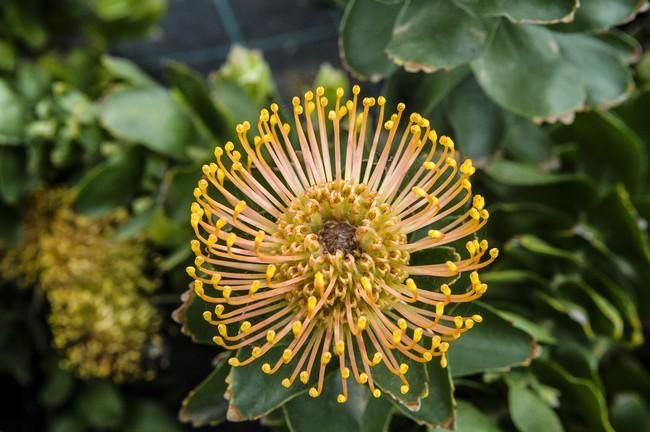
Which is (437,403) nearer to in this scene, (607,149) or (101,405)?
(607,149)

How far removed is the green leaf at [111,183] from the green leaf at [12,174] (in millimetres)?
92

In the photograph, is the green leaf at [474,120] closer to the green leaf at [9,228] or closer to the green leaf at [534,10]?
the green leaf at [534,10]

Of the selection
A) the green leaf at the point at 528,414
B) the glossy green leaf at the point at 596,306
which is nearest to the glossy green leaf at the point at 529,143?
the glossy green leaf at the point at 596,306

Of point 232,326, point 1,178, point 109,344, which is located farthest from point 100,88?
point 232,326

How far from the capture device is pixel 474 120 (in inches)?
27.5

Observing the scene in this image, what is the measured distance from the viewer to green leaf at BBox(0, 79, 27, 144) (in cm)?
83

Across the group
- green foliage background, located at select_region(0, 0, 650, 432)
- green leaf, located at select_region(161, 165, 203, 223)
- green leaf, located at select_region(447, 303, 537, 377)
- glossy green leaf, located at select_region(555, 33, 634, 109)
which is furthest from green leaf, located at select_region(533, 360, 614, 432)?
green leaf, located at select_region(161, 165, 203, 223)

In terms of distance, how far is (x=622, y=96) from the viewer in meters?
0.68

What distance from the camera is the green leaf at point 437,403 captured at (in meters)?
0.49

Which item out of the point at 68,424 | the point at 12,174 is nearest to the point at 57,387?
the point at 68,424

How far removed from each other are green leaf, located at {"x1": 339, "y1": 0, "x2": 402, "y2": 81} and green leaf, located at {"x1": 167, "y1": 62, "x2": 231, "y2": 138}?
0.59 ft

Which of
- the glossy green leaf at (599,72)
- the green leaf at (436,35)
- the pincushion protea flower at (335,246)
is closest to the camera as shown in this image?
the pincushion protea flower at (335,246)

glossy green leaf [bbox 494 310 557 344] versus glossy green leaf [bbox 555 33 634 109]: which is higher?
glossy green leaf [bbox 555 33 634 109]

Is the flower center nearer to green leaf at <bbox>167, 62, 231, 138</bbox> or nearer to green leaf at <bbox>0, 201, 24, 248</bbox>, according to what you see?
green leaf at <bbox>167, 62, 231, 138</bbox>
